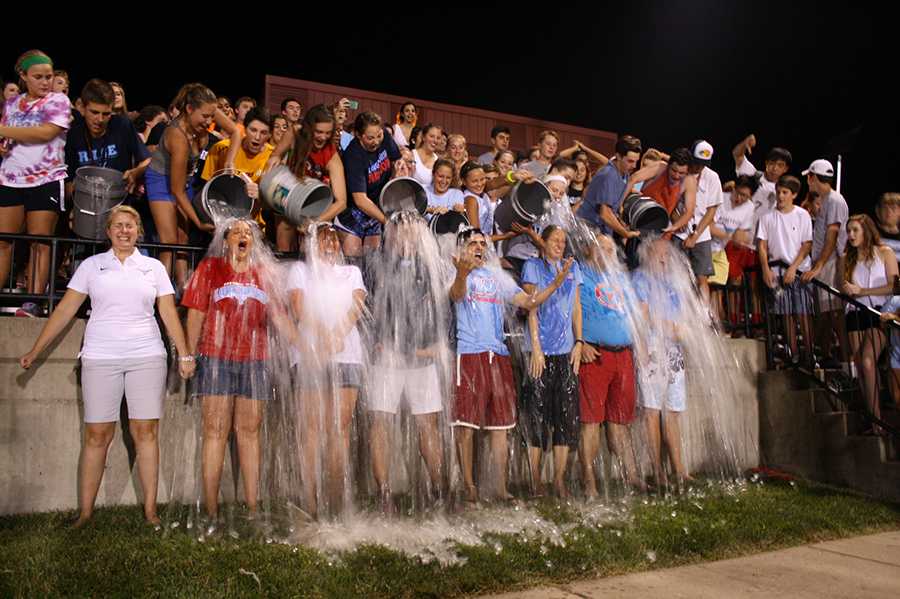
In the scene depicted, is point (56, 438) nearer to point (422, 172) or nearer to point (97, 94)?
point (97, 94)

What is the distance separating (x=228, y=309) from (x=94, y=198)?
1.70 meters

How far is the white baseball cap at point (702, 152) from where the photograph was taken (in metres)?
8.72

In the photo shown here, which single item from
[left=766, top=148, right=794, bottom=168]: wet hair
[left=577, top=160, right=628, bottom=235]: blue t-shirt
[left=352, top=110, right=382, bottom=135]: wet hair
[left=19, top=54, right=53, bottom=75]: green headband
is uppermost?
[left=766, top=148, right=794, bottom=168]: wet hair

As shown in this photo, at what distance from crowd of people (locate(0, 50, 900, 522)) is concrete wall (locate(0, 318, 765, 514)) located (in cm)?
51

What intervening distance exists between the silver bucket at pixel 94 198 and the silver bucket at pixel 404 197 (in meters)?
2.22

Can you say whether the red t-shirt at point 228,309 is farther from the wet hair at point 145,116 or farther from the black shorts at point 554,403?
the wet hair at point 145,116

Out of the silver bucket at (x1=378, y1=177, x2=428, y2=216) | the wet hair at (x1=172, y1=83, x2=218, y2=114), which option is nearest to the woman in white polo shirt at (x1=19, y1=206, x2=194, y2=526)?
the wet hair at (x1=172, y1=83, x2=218, y2=114)

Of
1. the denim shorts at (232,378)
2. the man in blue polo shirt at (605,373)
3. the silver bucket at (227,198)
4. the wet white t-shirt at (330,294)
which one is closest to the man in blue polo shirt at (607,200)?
the man in blue polo shirt at (605,373)

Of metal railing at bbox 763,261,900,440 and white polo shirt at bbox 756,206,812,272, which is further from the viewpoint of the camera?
white polo shirt at bbox 756,206,812,272

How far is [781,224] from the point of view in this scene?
9.04 metres

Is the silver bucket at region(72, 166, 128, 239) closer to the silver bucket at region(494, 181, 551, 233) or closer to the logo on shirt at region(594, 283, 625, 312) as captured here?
the silver bucket at region(494, 181, 551, 233)

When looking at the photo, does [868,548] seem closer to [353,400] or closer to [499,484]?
[499,484]

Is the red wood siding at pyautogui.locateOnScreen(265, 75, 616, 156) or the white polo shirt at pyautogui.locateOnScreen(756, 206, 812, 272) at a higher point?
Answer: the red wood siding at pyautogui.locateOnScreen(265, 75, 616, 156)

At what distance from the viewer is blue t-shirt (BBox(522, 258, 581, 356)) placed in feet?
21.7
